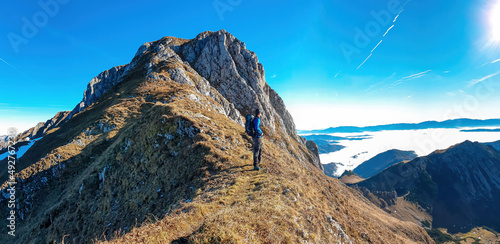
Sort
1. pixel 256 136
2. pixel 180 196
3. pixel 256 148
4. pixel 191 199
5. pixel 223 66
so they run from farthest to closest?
pixel 223 66 → pixel 256 148 → pixel 256 136 → pixel 180 196 → pixel 191 199

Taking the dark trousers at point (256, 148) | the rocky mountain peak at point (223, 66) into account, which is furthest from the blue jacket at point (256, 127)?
the rocky mountain peak at point (223, 66)

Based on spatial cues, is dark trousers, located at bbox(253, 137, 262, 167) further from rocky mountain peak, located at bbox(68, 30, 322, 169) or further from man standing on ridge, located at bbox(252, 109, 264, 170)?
rocky mountain peak, located at bbox(68, 30, 322, 169)

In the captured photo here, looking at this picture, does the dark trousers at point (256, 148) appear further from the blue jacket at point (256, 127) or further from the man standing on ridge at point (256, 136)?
the blue jacket at point (256, 127)

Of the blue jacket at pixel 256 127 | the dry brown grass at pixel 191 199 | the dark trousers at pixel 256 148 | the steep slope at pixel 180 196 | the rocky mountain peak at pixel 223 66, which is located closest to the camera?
the dry brown grass at pixel 191 199

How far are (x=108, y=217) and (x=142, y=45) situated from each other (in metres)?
133

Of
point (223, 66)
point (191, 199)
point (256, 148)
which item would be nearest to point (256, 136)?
point (256, 148)

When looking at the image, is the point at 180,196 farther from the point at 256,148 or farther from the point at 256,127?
the point at 256,127

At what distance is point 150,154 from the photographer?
1755cm

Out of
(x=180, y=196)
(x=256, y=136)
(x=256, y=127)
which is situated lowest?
(x=180, y=196)

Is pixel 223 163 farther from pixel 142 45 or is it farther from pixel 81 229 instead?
pixel 142 45

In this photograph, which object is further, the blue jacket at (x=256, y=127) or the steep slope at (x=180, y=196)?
the blue jacket at (x=256, y=127)

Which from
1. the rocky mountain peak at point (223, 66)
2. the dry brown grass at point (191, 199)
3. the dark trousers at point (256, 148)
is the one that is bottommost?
the dry brown grass at point (191, 199)

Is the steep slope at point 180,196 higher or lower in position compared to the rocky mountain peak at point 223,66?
lower

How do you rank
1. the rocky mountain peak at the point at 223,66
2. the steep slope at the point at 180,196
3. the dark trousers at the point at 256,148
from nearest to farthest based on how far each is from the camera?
1. the steep slope at the point at 180,196
2. the dark trousers at the point at 256,148
3. the rocky mountain peak at the point at 223,66
